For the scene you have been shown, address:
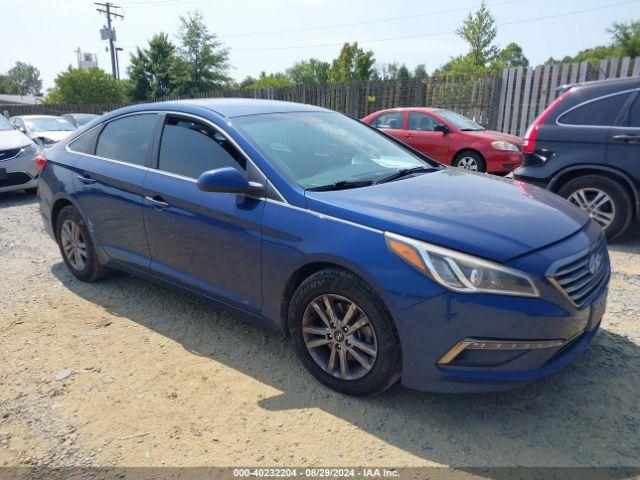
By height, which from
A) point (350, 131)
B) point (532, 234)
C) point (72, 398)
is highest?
point (350, 131)

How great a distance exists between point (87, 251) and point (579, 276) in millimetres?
3887

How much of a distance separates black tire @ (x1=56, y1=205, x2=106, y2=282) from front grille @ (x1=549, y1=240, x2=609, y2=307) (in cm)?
368

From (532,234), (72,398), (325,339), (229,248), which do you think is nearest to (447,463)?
(325,339)

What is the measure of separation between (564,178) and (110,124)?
4.75 metres

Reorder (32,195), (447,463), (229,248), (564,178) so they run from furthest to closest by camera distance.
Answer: (32,195) < (564,178) < (229,248) < (447,463)

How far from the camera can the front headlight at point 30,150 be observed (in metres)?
8.27

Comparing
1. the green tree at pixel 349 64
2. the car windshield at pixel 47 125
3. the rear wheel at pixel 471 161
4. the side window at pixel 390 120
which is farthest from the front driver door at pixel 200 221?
the green tree at pixel 349 64

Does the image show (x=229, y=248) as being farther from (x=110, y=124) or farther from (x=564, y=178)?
(x=564, y=178)

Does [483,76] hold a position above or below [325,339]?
above

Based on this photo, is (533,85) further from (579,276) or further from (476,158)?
(579,276)

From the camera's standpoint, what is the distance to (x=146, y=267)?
12.4ft

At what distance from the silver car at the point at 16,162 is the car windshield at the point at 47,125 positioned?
4.46 metres

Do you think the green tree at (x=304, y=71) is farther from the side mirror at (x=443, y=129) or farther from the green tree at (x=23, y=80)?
the side mirror at (x=443, y=129)

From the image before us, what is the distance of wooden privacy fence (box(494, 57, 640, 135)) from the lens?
37.1 feet
